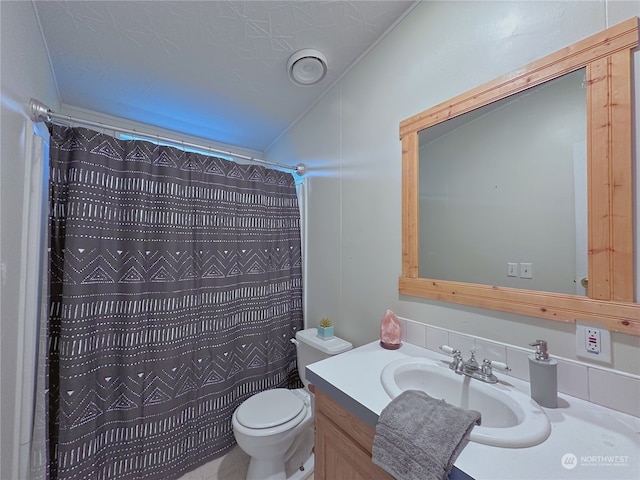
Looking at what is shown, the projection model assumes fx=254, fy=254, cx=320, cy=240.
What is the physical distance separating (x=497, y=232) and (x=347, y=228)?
2.58 ft

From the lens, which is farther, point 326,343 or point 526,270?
point 326,343

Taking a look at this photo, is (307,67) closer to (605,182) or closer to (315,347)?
(605,182)

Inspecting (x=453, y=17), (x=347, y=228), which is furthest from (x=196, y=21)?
(x=347, y=228)

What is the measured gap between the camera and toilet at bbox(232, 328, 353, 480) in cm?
128

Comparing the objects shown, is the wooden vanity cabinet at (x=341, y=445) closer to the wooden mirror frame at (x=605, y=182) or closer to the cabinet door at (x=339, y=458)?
the cabinet door at (x=339, y=458)

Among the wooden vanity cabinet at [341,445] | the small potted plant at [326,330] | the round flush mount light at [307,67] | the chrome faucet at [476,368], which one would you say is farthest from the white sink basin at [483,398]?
the round flush mount light at [307,67]

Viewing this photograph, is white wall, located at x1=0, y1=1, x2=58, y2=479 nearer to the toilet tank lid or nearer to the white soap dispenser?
the toilet tank lid

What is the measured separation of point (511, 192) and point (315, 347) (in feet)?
4.11

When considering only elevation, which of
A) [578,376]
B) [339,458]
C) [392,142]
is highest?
[392,142]

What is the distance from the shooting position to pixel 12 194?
91 cm

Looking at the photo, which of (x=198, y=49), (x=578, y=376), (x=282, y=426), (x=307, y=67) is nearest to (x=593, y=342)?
(x=578, y=376)

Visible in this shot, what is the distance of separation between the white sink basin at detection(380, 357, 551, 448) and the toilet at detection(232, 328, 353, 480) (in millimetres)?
529

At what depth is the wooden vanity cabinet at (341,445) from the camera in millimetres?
777

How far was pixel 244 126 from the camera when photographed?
7.23ft
